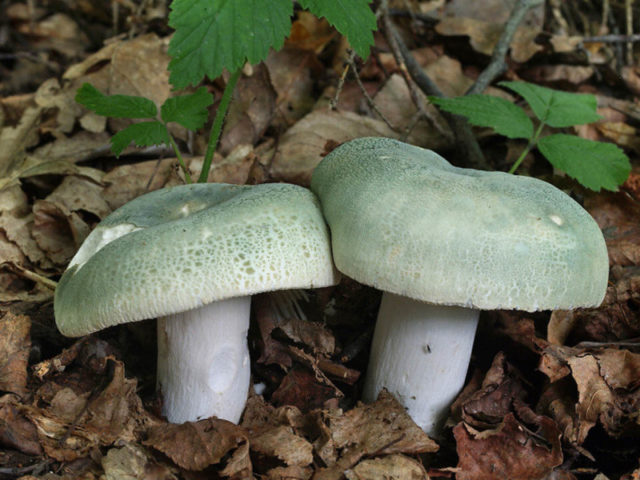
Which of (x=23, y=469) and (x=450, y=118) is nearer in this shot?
(x=23, y=469)

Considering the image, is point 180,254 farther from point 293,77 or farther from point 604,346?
point 293,77

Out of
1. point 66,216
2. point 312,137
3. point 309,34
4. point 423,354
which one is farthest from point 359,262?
point 309,34

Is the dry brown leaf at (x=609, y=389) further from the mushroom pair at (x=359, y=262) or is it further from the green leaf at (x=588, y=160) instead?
the green leaf at (x=588, y=160)

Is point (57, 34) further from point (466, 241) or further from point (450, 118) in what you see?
point (466, 241)

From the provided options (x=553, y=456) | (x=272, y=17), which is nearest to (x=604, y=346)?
(x=553, y=456)

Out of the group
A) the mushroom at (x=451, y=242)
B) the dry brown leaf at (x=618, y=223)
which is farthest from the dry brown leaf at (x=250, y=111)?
the dry brown leaf at (x=618, y=223)

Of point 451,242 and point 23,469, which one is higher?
point 451,242
